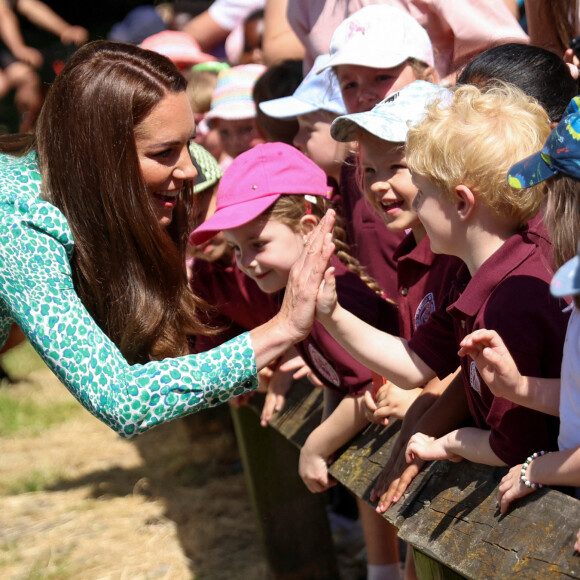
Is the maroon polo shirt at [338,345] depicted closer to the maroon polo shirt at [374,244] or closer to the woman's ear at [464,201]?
the maroon polo shirt at [374,244]

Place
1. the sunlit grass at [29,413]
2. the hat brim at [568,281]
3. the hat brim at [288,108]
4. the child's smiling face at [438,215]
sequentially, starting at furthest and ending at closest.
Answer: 1. the sunlit grass at [29,413]
2. the hat brim at [288,108]
3. the child's smiling face at [438,215]
4. the hat brim at [568,281]

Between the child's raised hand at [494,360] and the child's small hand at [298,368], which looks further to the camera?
the child's small hand at [298,368]

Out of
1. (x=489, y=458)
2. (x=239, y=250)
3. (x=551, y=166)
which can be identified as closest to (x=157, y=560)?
(x=239, y=250)

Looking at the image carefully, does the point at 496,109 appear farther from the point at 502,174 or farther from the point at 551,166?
the point at 551,166

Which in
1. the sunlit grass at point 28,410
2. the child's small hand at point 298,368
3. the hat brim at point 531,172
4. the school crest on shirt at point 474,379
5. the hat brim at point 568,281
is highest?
the hat brim at point 568,281

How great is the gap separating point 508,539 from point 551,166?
75cm

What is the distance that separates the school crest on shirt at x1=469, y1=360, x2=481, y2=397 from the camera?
2.17 metres

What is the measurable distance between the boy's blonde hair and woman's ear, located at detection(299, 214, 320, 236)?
Result: 2.62ft

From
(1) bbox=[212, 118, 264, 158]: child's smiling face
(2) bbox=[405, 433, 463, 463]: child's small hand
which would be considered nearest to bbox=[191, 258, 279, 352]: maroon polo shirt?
(1) bbox=[212, 118, 264, 158]: child's smiling face

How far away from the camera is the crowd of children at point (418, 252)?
1.99 m

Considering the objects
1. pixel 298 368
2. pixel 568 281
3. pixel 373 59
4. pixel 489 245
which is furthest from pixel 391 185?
pixel 568 281

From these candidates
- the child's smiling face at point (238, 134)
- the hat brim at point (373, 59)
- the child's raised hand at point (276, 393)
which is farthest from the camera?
the child's smiling face at point (238, 134)

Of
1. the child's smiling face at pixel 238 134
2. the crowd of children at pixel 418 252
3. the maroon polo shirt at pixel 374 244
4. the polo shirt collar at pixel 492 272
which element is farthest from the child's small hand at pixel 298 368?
the child's smiling face at pixel 238 134

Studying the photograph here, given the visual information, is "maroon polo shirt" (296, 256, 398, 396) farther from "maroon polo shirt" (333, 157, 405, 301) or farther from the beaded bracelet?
the beaded bracelet
